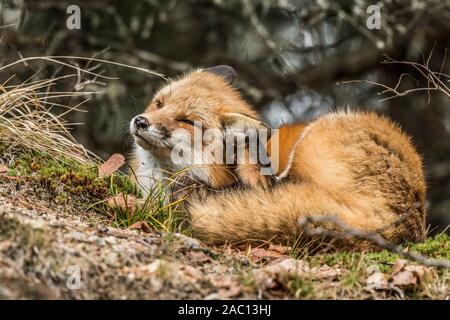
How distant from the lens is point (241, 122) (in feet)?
16.2

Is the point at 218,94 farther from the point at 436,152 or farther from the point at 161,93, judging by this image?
the point at 436,152

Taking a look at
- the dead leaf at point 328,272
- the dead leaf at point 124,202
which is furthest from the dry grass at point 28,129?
the dead leaf at point 328,272

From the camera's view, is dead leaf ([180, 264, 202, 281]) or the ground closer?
the ground

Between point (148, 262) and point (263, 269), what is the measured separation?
596 mm

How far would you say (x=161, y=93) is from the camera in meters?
5.48

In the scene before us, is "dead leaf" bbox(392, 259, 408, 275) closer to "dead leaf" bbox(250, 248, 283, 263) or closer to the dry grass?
"dead leaf" bbox(250, 248, 283, 263)

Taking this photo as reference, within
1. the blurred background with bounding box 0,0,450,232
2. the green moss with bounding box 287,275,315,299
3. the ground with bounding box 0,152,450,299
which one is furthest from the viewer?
the blurred background with bounding box 0,0,450,232

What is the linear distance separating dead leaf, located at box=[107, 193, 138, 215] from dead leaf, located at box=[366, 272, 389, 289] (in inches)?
64.6

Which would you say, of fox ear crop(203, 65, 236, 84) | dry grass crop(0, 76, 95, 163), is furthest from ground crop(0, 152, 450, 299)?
fox ear crop(203, 65, 236, 84)

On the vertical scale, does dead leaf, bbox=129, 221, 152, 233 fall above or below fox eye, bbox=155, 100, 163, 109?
below

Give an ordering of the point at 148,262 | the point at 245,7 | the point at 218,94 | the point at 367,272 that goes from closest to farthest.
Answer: the point at 148,262
the point at 367,272
the point at 218,94
the point at 245,7

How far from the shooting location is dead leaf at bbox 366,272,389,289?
351 cm
